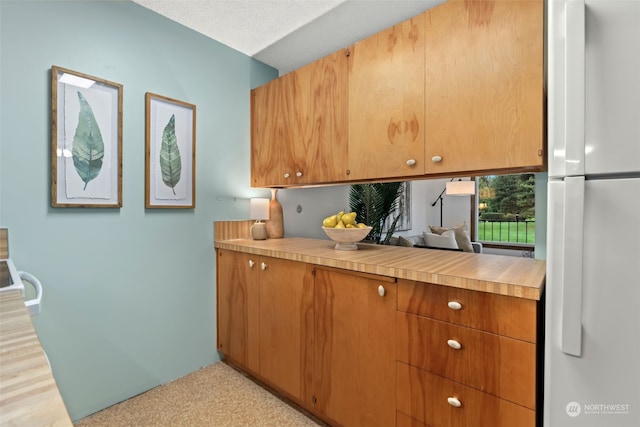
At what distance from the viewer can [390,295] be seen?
1.30 meters

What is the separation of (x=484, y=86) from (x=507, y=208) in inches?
25.2

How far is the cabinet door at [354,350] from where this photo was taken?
1.31 m

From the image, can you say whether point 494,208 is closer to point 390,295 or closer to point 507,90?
point 507,90

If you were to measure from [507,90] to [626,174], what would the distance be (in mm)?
639

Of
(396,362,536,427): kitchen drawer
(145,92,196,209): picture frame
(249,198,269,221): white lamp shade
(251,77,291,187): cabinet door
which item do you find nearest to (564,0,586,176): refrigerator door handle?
(396,362,536,427): kitchen drawer

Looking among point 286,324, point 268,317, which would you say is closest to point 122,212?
point 268,317

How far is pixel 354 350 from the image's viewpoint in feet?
4.70

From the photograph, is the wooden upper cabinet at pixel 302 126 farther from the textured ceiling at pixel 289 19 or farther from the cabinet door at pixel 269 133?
the textured ceiling at pixel 289 19

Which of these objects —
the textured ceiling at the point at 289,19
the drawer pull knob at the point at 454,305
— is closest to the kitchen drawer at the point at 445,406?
the drawer pull knob at the point at 454,305

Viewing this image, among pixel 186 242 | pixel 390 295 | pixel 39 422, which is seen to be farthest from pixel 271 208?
pixel 39 422

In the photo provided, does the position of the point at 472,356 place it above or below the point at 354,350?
above

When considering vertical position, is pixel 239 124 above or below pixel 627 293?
above

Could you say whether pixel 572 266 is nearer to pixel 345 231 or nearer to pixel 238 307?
pixel 345 231

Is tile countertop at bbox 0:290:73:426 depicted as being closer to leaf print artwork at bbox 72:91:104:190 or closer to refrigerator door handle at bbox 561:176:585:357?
refrigerator door handle at bbox 561:176:585:357
